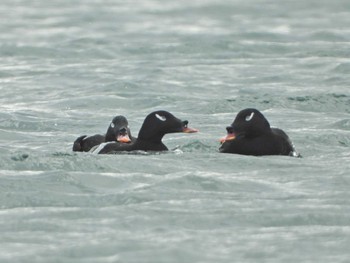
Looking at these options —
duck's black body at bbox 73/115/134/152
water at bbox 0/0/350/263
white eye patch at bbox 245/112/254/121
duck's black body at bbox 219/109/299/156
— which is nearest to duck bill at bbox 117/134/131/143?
duck's black body at bbox 73/115/134/152

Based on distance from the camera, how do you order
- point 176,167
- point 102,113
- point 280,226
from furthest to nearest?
point 102,113
point 176,167
point 280,226

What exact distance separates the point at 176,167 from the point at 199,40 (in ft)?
53.6

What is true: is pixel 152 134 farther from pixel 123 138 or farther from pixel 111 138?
pixel 111 138

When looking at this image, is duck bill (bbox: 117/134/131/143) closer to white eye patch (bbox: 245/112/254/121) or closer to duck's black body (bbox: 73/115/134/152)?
duck's black body (bbox: 73/115/134/152)

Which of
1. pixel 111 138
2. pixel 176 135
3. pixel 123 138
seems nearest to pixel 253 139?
pixel 123 138

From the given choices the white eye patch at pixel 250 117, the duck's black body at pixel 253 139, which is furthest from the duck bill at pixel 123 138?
the white eye patch at pixel 250 117

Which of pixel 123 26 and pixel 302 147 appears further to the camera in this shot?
pixel 123 26

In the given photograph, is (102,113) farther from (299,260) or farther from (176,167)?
(299,260)

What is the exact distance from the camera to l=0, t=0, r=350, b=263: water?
39.2 ft

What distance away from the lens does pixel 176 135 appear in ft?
62.7

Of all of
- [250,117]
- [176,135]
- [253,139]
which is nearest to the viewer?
[253,139]

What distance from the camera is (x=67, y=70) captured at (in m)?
27.8

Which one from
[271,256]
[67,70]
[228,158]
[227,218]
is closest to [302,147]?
[228,158]

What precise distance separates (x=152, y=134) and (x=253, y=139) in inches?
50.2
